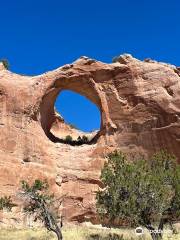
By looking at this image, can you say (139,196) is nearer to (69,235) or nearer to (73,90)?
(69,235)

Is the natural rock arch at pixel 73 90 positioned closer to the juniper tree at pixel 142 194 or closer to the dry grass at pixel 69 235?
the dry grass at pixel 69 235

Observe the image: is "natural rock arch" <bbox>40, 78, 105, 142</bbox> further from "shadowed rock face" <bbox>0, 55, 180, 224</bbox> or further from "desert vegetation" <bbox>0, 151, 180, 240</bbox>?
"desert vegetation" <bbox>0, 151, 180, 240</bbox>

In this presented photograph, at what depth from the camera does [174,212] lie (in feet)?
75.2

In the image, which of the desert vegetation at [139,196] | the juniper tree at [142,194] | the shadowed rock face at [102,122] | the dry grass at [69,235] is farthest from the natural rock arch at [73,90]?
the juniper tree at [142,194]

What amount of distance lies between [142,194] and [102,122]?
1634 centimetres

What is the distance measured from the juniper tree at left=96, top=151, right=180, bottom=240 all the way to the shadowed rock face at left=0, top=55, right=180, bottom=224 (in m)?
11.1

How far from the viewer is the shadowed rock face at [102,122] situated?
34.5 m

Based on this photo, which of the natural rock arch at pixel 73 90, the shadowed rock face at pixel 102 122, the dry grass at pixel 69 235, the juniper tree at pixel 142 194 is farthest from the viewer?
the natural rock arch at pixel 73 90

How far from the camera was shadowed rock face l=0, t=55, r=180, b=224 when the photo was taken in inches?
1359

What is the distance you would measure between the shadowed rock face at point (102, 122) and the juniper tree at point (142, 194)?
11053mm

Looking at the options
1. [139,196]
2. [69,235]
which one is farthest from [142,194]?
[69,235]

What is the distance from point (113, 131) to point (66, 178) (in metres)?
5.37

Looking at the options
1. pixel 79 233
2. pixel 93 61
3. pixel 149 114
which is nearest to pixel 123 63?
pixel 93 61

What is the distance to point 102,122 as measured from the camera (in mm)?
37500
